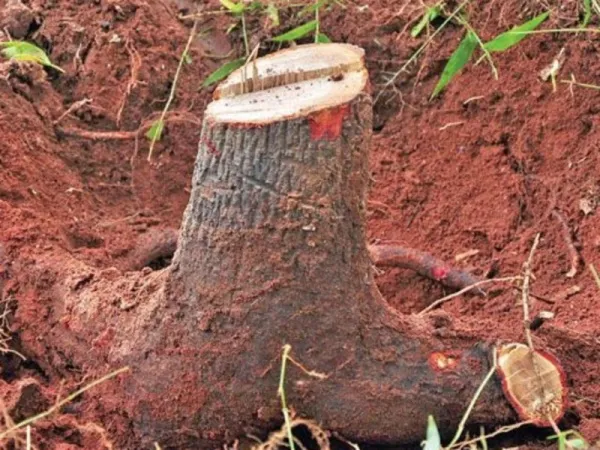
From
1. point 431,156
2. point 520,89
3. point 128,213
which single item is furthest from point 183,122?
point 520,89

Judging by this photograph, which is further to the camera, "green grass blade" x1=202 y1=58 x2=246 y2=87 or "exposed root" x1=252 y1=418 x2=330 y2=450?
"green grass blade" x1=202 y1=58 x2=246 y2=87

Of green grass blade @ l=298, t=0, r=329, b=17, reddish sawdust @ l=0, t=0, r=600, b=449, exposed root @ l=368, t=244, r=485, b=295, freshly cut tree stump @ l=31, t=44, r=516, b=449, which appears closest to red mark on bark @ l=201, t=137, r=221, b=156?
freshly cut tree stump @ l=31, t=44, r=516, b=449

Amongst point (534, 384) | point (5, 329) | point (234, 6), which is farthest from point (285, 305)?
point (234, 6)

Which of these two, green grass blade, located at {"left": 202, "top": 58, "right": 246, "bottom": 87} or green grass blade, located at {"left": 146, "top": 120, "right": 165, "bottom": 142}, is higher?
green grass blade, located at {"left": 202, "top": 58, "right": 246, "bottom": 87}

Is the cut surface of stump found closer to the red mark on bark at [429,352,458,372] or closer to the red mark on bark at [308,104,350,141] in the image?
the red mark on bark at [429,352,458,372]

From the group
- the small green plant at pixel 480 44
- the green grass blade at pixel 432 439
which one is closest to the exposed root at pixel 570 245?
the small green plant at pixel 480 44

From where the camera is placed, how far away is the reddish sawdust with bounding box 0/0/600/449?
2.10 metres

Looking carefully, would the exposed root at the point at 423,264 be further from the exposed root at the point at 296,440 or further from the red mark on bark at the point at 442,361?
the exposed root at the point at 296,440

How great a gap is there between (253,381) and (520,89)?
1.25 metres

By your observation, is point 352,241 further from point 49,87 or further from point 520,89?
point 49,87

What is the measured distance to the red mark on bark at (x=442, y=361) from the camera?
172cm

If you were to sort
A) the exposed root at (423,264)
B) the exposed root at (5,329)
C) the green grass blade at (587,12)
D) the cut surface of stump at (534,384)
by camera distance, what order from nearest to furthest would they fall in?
the cut surface of stump at (534,384) → the exposed root at (5,329) → the exposed root at (423,264) → the green grass blade at (587,12)

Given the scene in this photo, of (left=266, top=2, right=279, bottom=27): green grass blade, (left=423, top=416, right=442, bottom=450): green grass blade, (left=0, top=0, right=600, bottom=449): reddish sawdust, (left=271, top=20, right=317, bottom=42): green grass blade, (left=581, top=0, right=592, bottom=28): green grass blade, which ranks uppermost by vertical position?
(left=266, top=2, right=279, bottom=27): green grass blade

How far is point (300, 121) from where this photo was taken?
5.08ft
